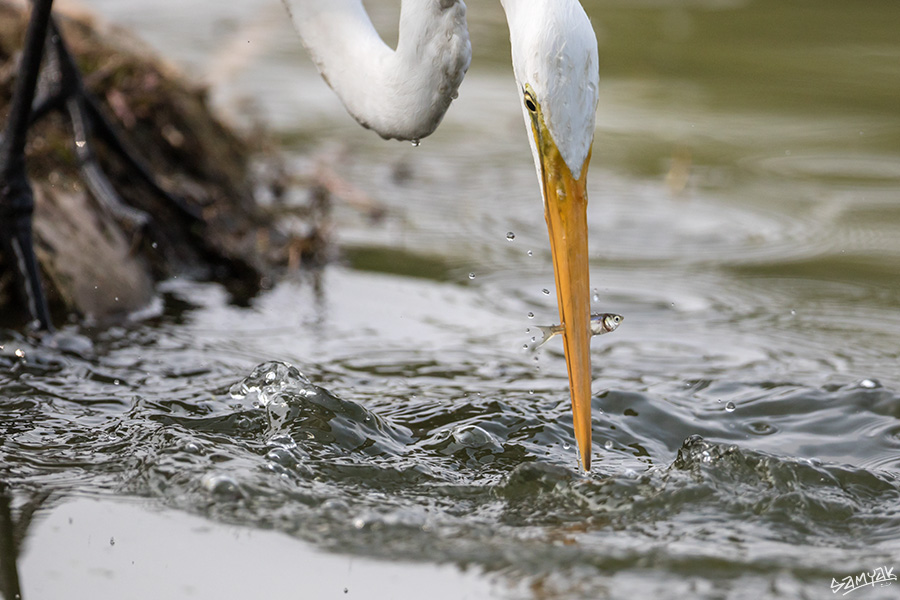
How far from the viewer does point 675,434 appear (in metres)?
3.12

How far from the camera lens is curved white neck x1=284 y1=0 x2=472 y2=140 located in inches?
109

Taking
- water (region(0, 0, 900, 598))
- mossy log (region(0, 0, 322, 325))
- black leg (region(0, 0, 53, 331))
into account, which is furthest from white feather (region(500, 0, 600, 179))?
mossy log (region(0, 0, 322, 325))

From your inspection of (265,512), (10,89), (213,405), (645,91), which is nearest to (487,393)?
(213,405)

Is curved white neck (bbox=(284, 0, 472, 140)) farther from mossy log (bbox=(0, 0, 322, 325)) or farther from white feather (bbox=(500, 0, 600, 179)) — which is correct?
mossy log (bbox=(0, 0, 322, 325))

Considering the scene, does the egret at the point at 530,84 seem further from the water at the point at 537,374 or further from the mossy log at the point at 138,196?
the mossy log at the point at 138,196

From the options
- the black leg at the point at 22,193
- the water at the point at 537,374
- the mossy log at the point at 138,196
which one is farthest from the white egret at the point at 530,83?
the mossy log at the point at 138,196

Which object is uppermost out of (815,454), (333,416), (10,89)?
(10,89)

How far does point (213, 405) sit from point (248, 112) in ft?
10.4

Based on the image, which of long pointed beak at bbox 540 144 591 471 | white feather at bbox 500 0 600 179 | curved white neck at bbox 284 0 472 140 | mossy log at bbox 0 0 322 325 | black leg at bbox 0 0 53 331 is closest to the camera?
white feather at bbox 500 0 600 179

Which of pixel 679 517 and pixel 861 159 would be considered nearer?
pixel 679 517

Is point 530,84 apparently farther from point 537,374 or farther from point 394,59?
point 537,374

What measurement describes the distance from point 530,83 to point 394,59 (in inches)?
22.9

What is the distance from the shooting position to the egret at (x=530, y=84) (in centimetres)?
237

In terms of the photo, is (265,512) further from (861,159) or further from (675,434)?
(861,159)
